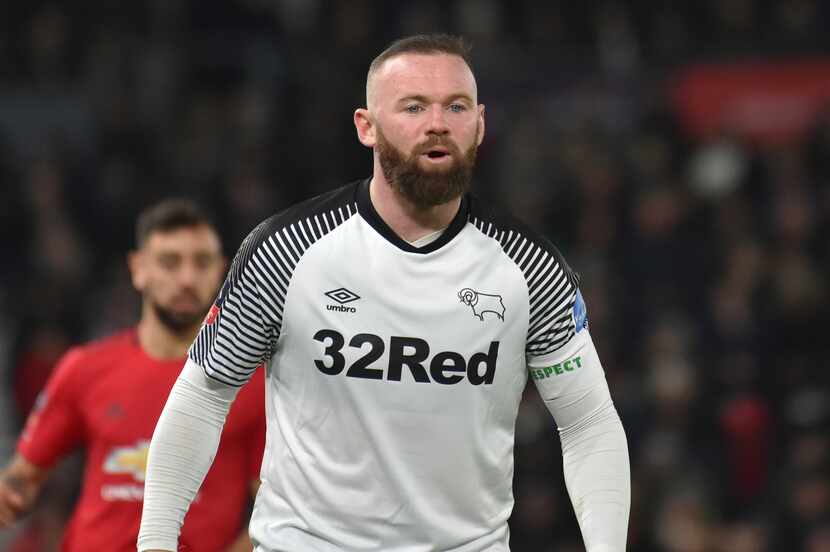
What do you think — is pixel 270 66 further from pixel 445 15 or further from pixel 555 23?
pixel 555 23

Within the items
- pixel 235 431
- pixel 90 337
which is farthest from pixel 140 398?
pixel 90 337

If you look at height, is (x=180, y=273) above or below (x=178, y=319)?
above

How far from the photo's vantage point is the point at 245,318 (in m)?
Answer: 3.68

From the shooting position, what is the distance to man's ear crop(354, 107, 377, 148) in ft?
12.4

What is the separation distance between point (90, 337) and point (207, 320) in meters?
5.82

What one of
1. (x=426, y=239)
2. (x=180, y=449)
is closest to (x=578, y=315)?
(x=426, y=239)

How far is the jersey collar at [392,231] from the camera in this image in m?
3.74

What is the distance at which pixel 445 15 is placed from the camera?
12359mm

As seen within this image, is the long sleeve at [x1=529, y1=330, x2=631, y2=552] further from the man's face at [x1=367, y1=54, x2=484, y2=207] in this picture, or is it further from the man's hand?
the man's hand

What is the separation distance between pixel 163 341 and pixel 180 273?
0.25 m

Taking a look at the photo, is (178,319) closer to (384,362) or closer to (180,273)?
(180,273)

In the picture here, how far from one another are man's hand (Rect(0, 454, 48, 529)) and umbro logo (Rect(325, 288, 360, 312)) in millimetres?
2131

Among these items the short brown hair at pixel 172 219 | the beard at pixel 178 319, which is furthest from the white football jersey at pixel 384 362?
the short brown hair at pixel 172 219

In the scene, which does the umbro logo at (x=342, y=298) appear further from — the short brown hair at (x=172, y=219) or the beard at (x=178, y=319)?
the short brown hair at (x=172, y=219)
